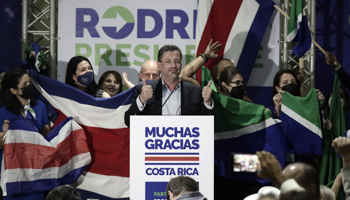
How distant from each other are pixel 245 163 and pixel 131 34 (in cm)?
520

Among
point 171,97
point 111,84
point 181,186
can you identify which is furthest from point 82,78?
point 181,186

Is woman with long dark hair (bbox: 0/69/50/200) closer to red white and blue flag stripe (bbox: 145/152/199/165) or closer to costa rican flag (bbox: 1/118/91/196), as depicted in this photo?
costa rican flag (bbox: 1/118/91/196)

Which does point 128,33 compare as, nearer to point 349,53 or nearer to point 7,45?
point 7,45

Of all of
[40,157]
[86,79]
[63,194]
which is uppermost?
[86,79]

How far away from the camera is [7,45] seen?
7.39 meters

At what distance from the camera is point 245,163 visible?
2307 mm

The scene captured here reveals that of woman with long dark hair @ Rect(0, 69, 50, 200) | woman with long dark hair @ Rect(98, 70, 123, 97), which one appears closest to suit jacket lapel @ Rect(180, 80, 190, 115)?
woman with long dark hair @ Rect(0, 69, 50, 200)

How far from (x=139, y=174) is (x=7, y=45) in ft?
14.2

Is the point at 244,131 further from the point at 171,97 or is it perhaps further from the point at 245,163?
the point at 245,163

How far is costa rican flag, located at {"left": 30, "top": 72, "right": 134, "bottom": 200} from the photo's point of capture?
5.59m

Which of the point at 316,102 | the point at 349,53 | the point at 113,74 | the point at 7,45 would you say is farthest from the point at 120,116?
the point at 349,53

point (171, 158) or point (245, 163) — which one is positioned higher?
point (245, 163)

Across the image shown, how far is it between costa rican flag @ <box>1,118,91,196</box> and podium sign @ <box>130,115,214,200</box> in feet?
5.27

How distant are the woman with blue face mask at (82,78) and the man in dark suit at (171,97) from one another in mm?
1432
